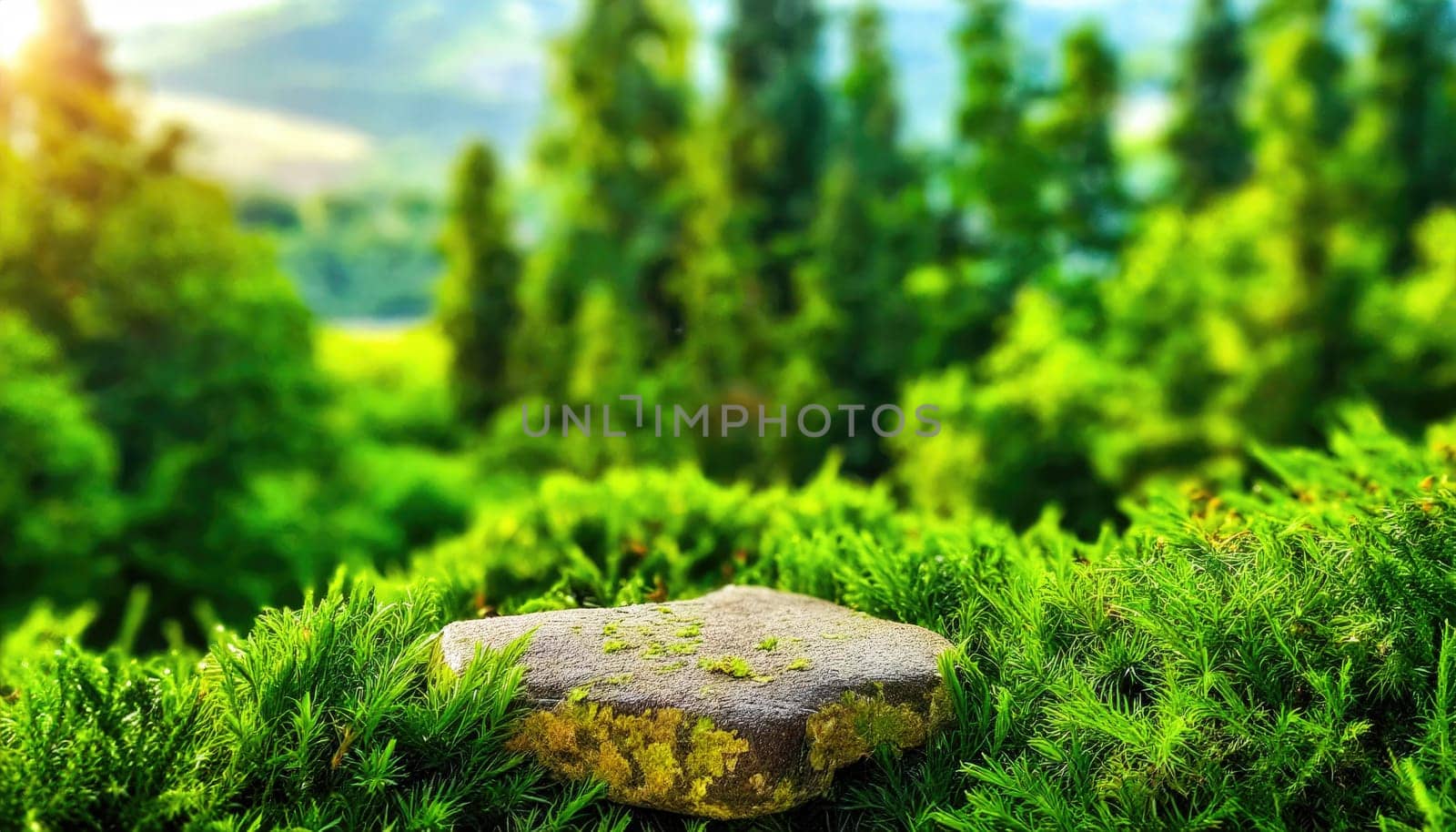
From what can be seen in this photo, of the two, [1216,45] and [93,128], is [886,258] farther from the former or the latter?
[93,128]

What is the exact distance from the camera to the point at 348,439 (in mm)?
→ 19578

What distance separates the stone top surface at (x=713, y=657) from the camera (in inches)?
108

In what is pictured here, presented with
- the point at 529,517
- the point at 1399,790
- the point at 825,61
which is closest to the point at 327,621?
the point at 529,517

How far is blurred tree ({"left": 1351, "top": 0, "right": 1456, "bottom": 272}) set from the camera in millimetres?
19562

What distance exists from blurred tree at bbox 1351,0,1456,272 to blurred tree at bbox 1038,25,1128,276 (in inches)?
163

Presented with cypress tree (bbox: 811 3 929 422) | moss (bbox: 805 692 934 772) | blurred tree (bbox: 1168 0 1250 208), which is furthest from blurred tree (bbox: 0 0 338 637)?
blurred tree (bbox: 1168 0 1250 208)

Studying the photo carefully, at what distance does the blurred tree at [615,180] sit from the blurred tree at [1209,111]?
9.97m

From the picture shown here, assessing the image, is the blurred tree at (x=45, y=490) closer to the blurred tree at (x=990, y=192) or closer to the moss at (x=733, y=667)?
the moss at (x=733, y=667)

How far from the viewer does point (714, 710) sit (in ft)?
8.83

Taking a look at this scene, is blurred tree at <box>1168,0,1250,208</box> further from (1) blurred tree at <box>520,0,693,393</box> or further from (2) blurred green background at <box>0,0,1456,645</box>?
(1) blurred tree at <box>520,0,693,393</box>

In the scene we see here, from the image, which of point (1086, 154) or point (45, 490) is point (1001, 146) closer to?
point (1086, 154)

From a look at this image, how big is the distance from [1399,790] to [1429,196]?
2210cm

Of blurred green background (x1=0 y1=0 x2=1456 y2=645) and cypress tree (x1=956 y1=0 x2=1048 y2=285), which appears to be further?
cypress tree (x1=956 y1=0 x2=1048 y2=285)

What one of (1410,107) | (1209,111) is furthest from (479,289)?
(1410,107)
